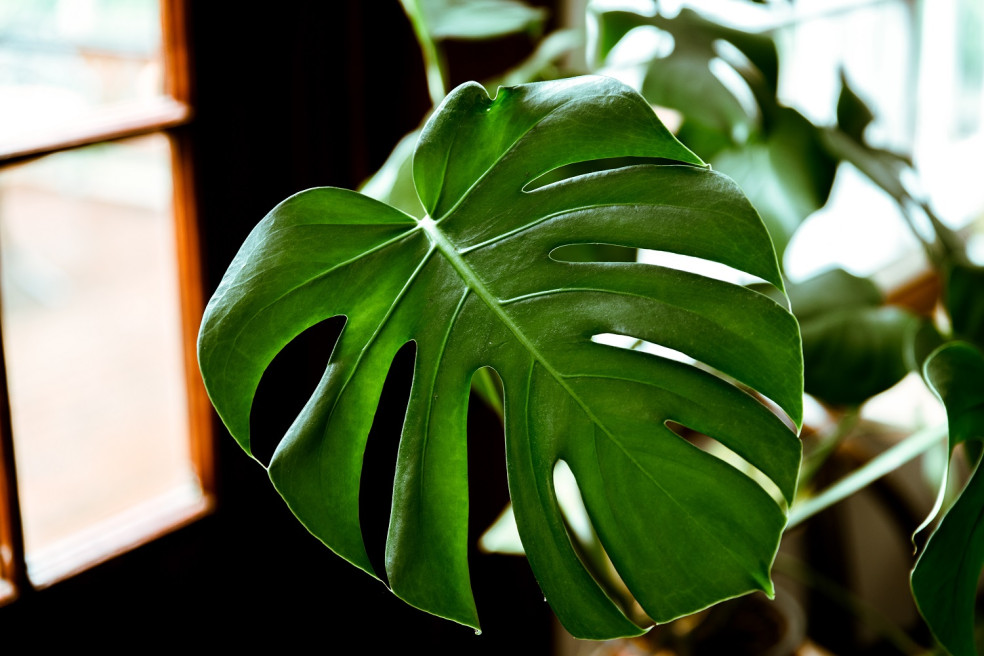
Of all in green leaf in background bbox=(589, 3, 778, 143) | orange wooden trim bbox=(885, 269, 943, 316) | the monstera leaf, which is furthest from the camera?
orange wooden trim bbox=(885, 269, 943, 316)

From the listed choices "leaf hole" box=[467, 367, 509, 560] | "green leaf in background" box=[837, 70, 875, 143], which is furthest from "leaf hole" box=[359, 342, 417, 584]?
"green leaf in background" box=[837, 70, 875, 143]

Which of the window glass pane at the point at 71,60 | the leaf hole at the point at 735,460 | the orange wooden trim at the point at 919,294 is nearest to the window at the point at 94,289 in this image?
the window glass pane at the point at 71,60

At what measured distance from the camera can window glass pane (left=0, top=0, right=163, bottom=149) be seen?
85cm

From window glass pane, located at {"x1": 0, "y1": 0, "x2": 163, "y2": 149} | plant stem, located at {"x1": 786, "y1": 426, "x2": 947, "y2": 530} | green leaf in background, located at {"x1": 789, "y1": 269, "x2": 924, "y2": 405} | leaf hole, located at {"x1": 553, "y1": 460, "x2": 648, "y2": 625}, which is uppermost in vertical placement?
window glass pane, located at {"x1": 0, "y1": 0, "x2": 163, "y2": 149}

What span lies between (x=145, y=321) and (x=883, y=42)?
1.62 meters

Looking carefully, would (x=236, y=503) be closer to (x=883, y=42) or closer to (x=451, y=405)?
(x=451, y=405)

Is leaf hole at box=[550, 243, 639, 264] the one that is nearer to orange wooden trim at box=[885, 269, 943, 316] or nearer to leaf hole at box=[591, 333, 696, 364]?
leaf hole at box=[591, 333, 696, 364]

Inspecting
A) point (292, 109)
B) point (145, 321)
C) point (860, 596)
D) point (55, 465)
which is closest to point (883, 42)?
point (860, 596)

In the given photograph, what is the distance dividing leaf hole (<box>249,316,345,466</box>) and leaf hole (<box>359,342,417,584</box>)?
94 mm

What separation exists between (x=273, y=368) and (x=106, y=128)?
30 cm

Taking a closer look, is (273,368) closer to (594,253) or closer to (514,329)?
(594,253)

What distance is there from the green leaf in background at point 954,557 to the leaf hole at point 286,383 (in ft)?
2.06

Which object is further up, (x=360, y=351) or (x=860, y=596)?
(x=360, y=351)

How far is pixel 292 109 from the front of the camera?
3.21ft
